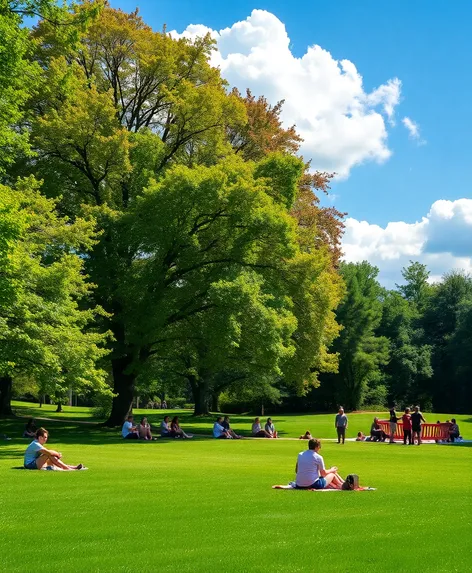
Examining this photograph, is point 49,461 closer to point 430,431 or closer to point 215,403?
point 430,431

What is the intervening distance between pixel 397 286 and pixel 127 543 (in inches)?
4408

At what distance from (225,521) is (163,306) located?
22.0 m

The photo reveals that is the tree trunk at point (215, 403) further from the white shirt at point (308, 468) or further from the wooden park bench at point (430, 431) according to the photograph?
the white shirt at point (308, 468)

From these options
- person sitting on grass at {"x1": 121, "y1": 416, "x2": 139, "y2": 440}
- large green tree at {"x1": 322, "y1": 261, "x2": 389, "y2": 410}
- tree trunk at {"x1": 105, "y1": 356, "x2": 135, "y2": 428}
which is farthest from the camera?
large green tree at {"x1": 322, "y1": 261, "x2": 389, "y2": 410}

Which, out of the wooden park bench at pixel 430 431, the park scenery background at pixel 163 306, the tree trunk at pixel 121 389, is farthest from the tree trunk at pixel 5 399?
the wooden park bench at pixel 430 431

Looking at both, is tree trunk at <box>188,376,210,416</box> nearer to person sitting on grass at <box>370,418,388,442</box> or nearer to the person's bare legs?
person sitting on grass at <box>370,418,388,442</box>

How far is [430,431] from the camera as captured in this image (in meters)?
32.1

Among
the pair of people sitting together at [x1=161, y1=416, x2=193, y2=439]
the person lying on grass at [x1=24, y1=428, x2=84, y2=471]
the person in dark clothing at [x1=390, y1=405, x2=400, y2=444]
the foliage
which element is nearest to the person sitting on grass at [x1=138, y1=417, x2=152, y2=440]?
the pair of people sitting together at [x1=161, y1=416, x2=193, y2=439]

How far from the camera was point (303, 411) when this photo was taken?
7331 centimetres

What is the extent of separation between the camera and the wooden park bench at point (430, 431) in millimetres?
31203

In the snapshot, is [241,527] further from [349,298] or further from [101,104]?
[349,298]

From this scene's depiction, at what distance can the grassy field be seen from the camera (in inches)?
261

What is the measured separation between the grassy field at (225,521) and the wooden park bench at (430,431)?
1456 cm

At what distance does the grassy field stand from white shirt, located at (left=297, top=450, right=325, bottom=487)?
0.54 metres
